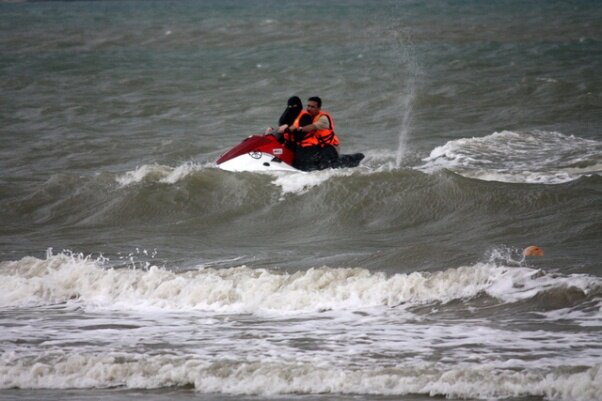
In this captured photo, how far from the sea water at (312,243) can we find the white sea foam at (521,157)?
0.21ft

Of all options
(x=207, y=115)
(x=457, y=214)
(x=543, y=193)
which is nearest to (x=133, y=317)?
(x=457, y=214)

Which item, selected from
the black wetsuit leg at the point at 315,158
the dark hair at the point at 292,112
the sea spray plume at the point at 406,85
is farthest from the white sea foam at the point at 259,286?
the sea spray plume at the point at 406,85

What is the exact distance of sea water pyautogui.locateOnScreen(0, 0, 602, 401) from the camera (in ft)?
26.2

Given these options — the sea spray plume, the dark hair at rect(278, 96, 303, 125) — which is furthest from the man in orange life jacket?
the sea spray plume

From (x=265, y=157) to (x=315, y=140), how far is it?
2.28 ft

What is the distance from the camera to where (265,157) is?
15062 mm

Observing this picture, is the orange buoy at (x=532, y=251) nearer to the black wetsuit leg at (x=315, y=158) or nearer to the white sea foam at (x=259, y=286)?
the white sea foam at (x=259, y=286)

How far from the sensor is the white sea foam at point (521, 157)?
50.7 ft

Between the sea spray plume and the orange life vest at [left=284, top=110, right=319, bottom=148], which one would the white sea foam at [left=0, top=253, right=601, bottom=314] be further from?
the sea spray plume

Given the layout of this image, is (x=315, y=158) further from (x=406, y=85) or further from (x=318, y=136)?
(x=406, y=85)

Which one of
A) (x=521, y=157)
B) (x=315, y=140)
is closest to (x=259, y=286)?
(x=315, y=140)

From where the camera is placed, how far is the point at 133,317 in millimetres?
9828

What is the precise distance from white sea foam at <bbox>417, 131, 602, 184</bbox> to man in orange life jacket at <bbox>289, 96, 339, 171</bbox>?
5.18ft

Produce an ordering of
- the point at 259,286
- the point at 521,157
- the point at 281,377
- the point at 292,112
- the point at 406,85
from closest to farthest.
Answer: the point at 281,377
the point at 259,286
the point at 292,112
the point at 521,157
the point at 406,85
